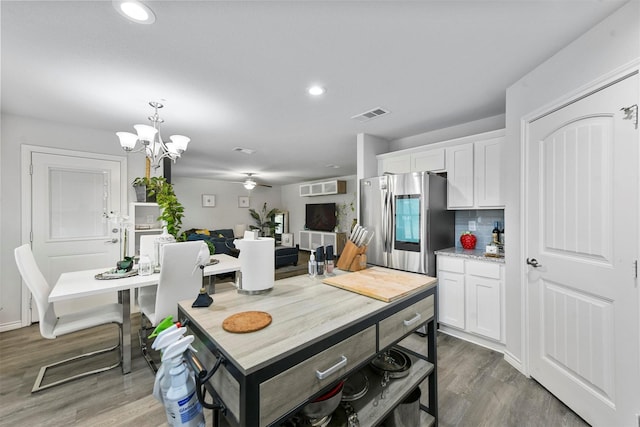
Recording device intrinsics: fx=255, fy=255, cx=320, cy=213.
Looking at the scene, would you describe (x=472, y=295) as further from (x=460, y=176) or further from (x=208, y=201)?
(x=208, y=201)

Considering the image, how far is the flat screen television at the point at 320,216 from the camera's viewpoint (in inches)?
307

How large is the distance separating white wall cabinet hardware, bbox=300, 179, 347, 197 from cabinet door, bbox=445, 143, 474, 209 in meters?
4.55

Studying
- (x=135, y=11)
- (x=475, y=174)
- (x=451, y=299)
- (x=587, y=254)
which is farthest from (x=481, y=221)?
(x=135, y=11)

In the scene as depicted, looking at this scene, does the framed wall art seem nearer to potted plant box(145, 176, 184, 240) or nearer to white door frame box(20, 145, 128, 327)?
white door frame box(20, 145, 128, 327)

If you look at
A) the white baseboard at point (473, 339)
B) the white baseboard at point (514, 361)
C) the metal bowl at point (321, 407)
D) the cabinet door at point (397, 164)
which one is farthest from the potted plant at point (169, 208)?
the white baseboard at point (514, 361)

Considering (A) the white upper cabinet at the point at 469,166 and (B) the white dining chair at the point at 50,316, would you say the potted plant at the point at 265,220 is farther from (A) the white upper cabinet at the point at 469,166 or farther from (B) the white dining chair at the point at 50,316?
(B) the white dining chair at the point at 50,316

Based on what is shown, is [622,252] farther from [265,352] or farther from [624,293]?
[265,352]

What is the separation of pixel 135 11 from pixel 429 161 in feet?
9.91

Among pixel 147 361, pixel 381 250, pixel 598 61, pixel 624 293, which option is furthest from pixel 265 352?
pixel 381 250

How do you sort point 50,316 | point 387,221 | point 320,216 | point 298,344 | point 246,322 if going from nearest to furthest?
point 298,344, point 246,322, point 50,316, point 387,221, point 320,216

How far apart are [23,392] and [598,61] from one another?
176 inches

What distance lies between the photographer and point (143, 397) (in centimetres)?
184

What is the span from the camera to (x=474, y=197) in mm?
2830

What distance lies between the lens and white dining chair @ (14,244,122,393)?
6.07ft
